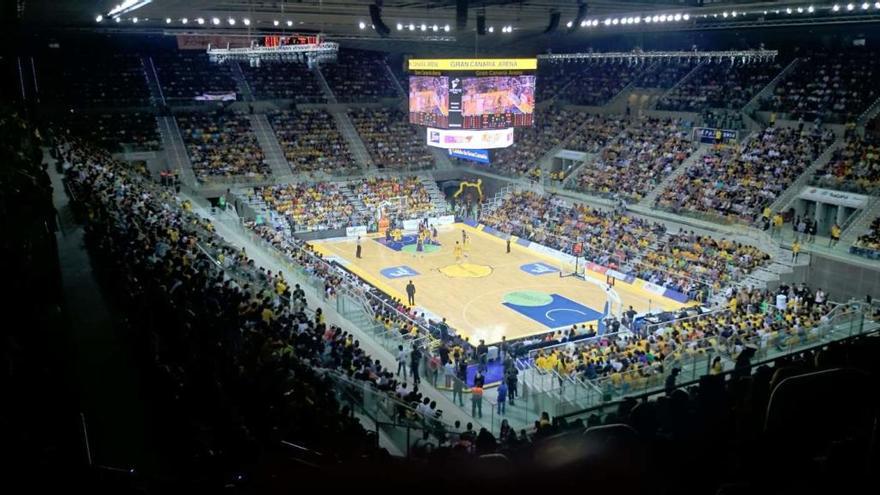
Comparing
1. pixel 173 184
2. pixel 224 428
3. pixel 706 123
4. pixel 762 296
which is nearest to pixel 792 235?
pixel 762 296

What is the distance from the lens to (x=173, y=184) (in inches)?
1291

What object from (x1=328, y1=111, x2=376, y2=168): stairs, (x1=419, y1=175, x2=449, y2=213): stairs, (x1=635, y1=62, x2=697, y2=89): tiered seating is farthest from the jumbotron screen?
(x1=635, y1=62, x2=697, y2=89): tiered seating

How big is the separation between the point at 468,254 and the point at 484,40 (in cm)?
1547

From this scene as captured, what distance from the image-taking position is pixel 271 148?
130 ft

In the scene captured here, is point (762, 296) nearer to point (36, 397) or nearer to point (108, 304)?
point (108, 304)

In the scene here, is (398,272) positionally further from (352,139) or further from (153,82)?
(153,82)

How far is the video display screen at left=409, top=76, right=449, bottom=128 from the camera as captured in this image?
27.2m

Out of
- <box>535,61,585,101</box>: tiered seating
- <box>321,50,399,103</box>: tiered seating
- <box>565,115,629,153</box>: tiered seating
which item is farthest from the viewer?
<box>321,50,399,103</box>: tiered seating

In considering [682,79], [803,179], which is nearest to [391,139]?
[682,79]

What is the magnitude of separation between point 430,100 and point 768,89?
17.5 m

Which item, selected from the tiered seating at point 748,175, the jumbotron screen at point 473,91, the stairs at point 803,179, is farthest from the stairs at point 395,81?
the stairs at point 803,179

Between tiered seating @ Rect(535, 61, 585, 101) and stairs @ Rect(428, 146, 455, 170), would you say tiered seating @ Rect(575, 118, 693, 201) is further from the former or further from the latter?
stairs @ Rect(428, 146, 455, 170)

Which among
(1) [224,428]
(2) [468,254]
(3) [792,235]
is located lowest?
(2) [468,254]

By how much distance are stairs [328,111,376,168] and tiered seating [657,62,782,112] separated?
56.1 ft
